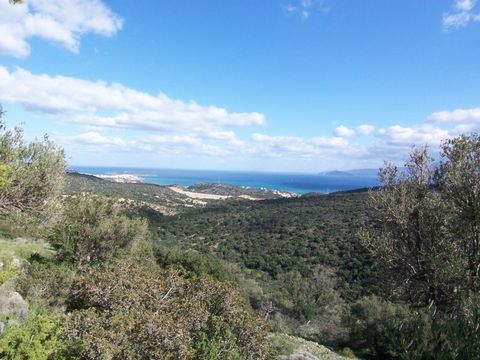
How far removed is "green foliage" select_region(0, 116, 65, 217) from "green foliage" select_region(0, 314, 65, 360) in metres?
8.01

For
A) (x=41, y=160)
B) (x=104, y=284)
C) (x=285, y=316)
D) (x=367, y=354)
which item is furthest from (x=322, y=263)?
(x=104, y=284)

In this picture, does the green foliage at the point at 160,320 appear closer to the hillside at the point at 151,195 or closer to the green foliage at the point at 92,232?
the green foliage at the point at 92,232

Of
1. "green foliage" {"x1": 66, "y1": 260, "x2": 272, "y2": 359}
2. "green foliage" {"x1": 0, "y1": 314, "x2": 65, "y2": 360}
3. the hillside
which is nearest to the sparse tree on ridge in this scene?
"green foliage" {"x1": 66, "y1": 260, "x2": 272, "y2": 359}

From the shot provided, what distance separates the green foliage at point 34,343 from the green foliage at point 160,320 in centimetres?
33

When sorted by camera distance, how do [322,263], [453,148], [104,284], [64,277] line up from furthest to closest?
1. [322,263]
2. [64,277]
3. [453,148]
4. [104,284]

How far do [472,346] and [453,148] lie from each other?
7.42 metres

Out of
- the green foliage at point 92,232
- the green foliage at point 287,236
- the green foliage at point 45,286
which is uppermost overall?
the green foliage at point 92,232

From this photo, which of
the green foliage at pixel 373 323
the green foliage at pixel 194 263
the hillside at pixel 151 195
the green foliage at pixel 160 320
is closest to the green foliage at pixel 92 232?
the green foliage at pixel 194 263

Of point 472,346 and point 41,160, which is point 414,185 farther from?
point 41,160

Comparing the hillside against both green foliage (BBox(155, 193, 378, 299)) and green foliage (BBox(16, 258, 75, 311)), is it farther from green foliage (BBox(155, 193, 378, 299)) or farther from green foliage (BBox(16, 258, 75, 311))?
green foliage (BBox(16, 258, 75, 311))

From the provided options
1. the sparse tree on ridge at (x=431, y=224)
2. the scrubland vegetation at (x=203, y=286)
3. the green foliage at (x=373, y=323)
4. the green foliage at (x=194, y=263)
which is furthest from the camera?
the green foliage at (x=194, y=263)

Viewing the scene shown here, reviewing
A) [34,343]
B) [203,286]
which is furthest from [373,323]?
[34,343]

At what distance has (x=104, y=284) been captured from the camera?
8906mm

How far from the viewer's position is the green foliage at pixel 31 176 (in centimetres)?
1458
